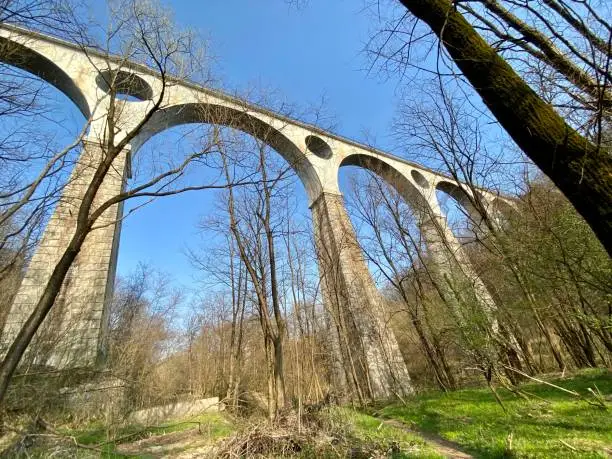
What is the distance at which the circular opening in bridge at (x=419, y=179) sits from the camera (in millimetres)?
16673

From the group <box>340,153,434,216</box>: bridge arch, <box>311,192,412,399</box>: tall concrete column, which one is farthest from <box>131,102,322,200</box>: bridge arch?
<box>311,192,412,399</box>: tall concrete column

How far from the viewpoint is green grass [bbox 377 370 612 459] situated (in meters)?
2.95

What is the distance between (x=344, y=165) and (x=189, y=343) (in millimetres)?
10999

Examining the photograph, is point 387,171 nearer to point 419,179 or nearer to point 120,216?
point 419,179

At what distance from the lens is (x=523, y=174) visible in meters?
8.22

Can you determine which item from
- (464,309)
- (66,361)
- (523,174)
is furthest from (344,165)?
(66,361)

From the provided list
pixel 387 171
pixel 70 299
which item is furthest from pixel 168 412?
pixel 387 171

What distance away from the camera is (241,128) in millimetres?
6215

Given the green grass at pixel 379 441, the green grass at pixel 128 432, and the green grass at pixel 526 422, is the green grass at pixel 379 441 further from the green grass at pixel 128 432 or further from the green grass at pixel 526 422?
the green grass at pixel 128 432

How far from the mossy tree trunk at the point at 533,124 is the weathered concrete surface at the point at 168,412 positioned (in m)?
6.68

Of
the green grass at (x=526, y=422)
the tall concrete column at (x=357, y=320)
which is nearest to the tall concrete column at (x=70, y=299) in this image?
the tall concrete column at (x=357, y=320)

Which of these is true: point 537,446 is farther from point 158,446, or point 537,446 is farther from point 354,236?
point 354,236

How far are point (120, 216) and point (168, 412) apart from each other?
5.72 metres

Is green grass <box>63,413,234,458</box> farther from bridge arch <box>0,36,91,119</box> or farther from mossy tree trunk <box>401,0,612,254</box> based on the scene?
bridge arch <box>0,36,91,119</box>
